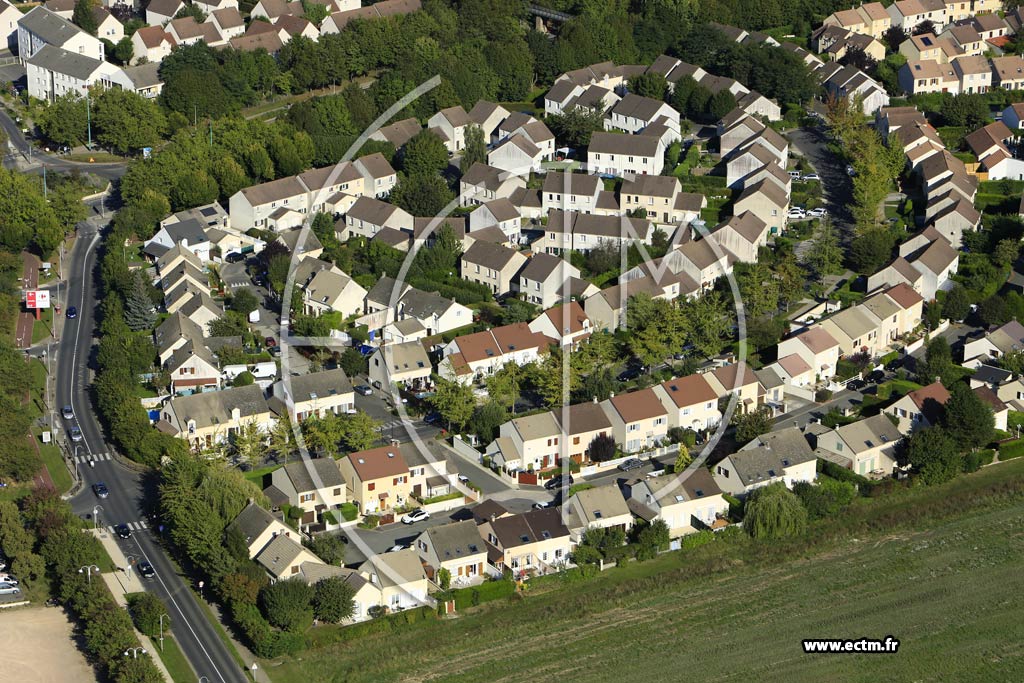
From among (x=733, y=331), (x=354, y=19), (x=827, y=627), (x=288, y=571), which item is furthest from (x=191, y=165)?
(x=827, y=627)

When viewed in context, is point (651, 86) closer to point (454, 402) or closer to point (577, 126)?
point (577, 126)

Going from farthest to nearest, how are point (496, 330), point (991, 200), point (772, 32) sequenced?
point (772, 32)
point (991, 200)
point (496, 330)

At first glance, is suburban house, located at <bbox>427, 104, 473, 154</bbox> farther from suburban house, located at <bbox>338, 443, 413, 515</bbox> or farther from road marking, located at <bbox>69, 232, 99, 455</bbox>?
suburban house, located at <bbox>338, 443, 413, 515</bbox>

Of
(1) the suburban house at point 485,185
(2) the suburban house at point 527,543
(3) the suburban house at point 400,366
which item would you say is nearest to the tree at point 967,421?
(2) the suburban house at point 527,543

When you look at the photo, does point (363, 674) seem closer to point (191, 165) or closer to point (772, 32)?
point (191, 165)

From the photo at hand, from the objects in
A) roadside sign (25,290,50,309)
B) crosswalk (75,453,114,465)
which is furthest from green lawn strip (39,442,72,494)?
roadside sign (25,290,50,309)

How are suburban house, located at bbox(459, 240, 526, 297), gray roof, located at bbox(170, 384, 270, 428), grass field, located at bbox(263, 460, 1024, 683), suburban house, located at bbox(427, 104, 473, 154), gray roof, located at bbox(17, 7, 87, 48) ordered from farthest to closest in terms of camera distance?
gray roof, located at bbox(17, 7, 87, 48), suburban house, located at bbox(427, 104, 473, 154), suburban house, located at bbox(459, 240, 526, 297), gray roof, located at bbox(170, 384, 270, 428), grass field, located at bbox(263, 460, 1024, 683)
